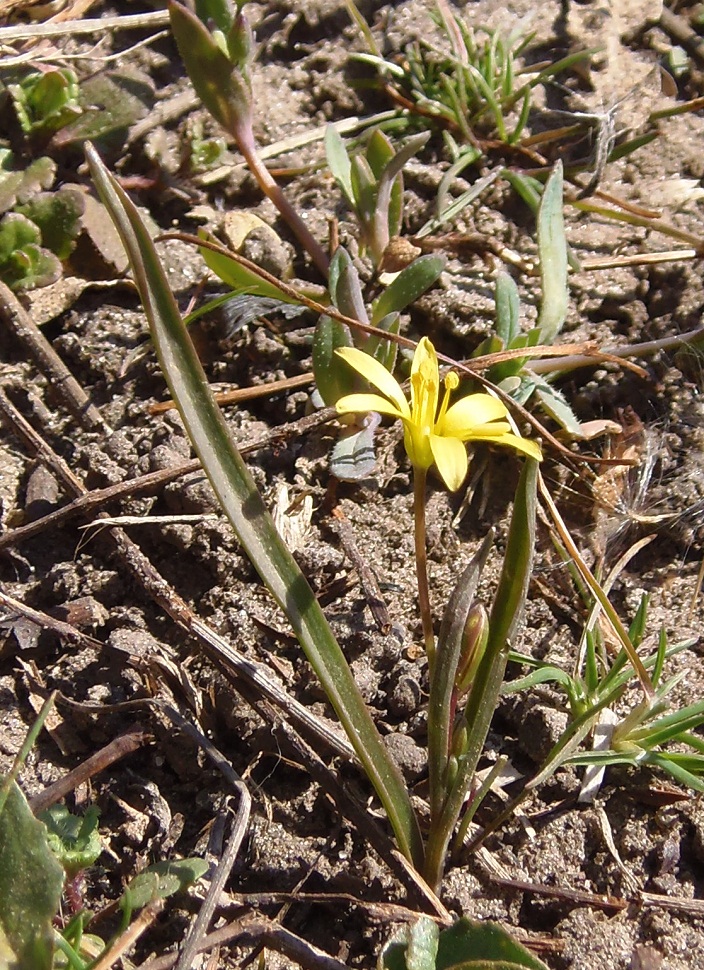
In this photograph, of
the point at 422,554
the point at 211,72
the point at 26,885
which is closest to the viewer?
the point at 26,885

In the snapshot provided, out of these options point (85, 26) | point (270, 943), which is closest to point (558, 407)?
point (270, 943)

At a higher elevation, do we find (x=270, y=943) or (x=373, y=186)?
(x=373, y=186)

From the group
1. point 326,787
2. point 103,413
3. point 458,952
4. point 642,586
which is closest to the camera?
point 458,952

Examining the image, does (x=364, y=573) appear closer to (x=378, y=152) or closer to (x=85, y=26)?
(x=378, y=152)

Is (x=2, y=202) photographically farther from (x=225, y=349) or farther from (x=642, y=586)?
(x=642, y=586)

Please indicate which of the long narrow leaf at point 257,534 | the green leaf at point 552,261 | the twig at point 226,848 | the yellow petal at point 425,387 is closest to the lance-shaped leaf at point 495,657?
the long narrow leaf at point 257,534

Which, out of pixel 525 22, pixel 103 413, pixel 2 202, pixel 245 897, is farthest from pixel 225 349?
pixel 525 22

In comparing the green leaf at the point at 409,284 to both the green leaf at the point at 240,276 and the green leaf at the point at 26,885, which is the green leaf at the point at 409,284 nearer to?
the green leaf at the point at 240,276
